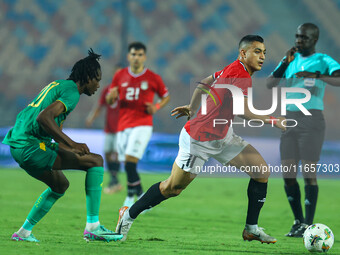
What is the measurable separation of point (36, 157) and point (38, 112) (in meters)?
0.37

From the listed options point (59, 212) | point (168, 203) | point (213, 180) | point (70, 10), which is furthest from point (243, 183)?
point (70, 10)

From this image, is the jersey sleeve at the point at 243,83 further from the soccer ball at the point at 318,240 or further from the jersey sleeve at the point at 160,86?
the jersey sleeve at the point at 160,86

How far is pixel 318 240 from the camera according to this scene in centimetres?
488

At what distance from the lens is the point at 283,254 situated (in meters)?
4.78

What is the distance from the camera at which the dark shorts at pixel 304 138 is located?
20.2 feet

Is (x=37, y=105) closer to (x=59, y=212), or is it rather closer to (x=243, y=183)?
(x=59, y=212)

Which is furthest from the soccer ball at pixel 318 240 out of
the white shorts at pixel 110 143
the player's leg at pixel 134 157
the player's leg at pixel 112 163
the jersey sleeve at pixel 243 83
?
the white shorts at pixel 110 143

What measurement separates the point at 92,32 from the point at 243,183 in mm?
10126

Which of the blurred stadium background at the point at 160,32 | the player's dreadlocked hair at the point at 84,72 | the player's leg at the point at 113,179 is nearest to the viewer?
the player's dreadlocked hair at the point at 84,72

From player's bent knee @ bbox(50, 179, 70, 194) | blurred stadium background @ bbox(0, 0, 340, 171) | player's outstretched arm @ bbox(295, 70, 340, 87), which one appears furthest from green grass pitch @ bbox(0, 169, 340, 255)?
blurred stadium background @ bbox(0, 0, 340, 171)

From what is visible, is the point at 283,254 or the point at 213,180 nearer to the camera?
the point at 283,254

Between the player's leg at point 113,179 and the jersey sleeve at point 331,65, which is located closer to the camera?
the jersey sleeve at point 331,65

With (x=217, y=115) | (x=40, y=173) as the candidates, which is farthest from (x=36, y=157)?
(x=217, y=115)

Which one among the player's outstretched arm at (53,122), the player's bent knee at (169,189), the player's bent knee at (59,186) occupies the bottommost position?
the player's bent knee at (59,186)
